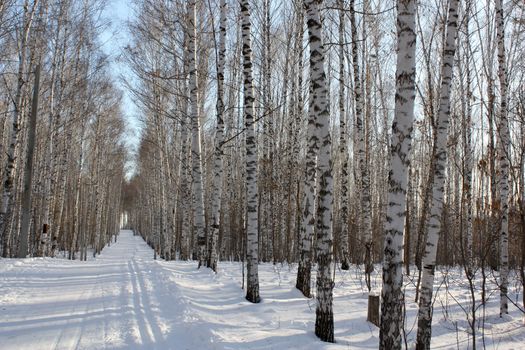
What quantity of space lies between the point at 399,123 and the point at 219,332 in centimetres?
339

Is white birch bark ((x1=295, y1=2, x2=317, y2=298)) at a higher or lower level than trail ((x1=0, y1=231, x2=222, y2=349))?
higher

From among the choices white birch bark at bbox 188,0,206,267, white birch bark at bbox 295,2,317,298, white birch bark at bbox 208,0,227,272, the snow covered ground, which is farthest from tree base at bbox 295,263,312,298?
white birch bark at bbox 188,0,206,267

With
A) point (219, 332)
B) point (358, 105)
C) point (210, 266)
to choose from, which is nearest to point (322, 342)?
point (219, 332)

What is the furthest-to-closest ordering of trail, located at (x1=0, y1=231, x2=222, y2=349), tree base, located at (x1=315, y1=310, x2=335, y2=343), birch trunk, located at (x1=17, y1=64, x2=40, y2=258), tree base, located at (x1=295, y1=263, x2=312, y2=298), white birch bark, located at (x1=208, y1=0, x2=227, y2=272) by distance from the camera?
birch trunk, located at (x1=17, y1=64, x2=40, y2=258) < white birch bark, located at (x1=208, y1=0, x2=227, y2=272) < tree base, located at (x1=295, y1=263, x2=312, y2=298) < tree base, located at (x1=315, y1=310, x2=335, y2=343) < trail, located at (x1=0, y1=231, x2=222, y2=349)

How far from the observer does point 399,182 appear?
3.90m

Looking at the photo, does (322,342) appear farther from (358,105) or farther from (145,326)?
(358,105)

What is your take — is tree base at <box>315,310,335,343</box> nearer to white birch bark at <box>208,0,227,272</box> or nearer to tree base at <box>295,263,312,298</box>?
tree base at <box>295,263,312,298</box>

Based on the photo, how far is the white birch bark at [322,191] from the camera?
5012mm

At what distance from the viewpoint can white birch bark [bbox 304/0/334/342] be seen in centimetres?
501

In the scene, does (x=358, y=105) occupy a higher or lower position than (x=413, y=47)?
higher

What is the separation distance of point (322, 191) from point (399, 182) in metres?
1.30

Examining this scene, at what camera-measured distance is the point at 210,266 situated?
11016 millimetres

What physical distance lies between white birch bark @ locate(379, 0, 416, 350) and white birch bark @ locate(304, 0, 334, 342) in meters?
1.17

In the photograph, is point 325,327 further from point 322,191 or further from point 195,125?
point 195,125
